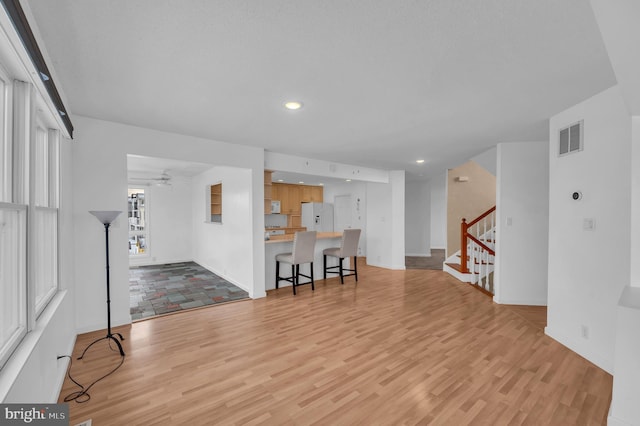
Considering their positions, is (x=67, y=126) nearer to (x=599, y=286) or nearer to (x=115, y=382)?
(x=115, y=382)

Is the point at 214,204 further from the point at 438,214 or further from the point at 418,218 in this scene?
the point at 438,214

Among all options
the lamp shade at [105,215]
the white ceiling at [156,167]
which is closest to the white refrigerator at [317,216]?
the white ceiling at [156,167]

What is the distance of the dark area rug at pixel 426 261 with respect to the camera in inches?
280

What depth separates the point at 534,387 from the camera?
2.13 meters

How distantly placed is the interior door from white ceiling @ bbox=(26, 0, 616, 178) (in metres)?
5.44

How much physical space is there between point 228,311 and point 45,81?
3.09 m

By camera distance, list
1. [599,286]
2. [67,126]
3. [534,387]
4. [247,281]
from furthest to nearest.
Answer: [247,281] < [599,286] < [67,126] < [534,387]

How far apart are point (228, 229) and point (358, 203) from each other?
13.6ft

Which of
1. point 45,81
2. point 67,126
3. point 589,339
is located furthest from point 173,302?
point 589,339

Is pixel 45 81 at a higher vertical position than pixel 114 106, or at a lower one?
lower

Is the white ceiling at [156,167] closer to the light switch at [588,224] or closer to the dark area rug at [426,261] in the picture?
the light switch at [588,224]

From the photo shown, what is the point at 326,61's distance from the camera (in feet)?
6.23

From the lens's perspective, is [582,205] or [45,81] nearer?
[45,81]

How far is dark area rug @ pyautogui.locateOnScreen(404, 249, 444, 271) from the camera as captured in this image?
7.12 metres
